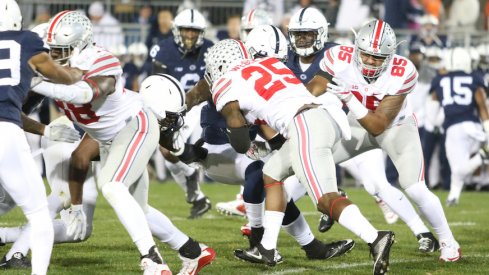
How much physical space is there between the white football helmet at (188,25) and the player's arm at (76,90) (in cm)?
403

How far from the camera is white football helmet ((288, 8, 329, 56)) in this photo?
737cm

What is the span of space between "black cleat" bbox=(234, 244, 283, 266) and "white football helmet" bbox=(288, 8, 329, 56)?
2039 millimetres

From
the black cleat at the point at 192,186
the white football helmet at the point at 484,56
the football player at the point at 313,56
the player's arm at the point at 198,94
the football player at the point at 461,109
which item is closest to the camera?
the player's arm at the point at 198,94

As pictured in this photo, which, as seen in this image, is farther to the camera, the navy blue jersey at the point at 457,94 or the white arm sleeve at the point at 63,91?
the navy blue jersey at the point at 457,94

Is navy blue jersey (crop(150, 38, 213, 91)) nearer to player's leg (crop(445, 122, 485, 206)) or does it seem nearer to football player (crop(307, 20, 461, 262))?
football player (crop(307, 20, 461, 262))

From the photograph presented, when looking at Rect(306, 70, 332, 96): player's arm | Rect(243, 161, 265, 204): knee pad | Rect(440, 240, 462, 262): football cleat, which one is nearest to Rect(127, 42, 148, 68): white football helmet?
Rect(306, 70, 332, 96): player's arm

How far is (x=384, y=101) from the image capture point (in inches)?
248

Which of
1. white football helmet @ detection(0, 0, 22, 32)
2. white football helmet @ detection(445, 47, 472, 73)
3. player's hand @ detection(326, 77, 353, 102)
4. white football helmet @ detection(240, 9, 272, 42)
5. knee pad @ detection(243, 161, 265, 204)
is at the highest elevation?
white football helmet @ detection(0, 0, 22, 32)

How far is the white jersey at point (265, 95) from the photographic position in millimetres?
5633

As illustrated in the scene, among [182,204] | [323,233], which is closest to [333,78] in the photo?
[323,233]

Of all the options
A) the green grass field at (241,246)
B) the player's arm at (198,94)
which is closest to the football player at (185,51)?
the green grass field at (241,246)

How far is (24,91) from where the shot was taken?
5.00 m

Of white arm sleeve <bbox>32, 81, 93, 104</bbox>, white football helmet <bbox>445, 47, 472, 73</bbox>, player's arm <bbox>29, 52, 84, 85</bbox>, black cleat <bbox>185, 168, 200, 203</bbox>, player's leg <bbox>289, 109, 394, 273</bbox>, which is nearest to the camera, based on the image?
player's arm <bbox>29, 52, 84, 85</bbox>

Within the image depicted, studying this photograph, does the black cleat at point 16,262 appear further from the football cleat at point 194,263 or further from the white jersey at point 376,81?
the white jersey at point 376,81
